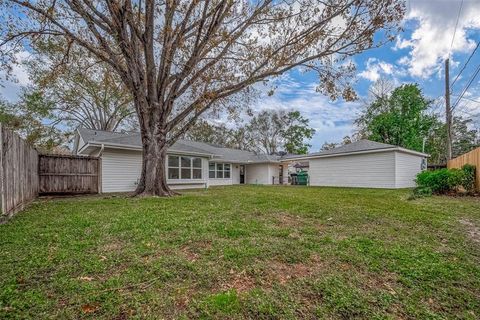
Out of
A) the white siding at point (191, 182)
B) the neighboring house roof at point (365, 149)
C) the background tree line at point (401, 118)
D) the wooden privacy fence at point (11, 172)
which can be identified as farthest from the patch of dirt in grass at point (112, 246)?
the background tree line at point (401, 118)

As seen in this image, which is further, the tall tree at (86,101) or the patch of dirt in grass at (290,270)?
the tall tree at (86,101)

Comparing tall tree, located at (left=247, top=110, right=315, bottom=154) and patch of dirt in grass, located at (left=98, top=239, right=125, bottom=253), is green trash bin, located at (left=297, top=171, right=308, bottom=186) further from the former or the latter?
patch of dirt in grass, located at (left=98, top=239, right=125, bottom=253)

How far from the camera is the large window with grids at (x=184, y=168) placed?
13234 millimetres

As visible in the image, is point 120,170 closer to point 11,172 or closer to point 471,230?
point 11,172

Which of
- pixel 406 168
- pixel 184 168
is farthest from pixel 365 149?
pixel 184 168

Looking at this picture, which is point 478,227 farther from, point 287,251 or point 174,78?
point 174,78

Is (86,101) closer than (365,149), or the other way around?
(365,149)

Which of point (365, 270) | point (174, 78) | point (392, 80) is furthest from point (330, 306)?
point (392, 80)

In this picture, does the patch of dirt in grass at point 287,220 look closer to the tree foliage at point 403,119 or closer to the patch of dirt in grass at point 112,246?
the patch of dirt in grass at point 112,246

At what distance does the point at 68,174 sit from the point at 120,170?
6.92 ft

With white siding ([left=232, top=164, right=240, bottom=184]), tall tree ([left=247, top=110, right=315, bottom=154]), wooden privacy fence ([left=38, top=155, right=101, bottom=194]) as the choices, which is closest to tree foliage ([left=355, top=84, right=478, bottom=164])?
tall tree ([left=247, top=110, right=315, bottom=154])

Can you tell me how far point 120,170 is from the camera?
11.5m

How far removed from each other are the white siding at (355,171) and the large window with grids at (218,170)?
6.84 meters

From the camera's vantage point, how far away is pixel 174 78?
349 inches
